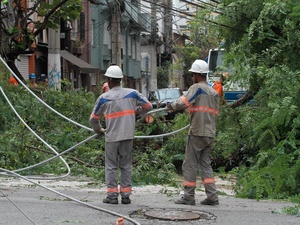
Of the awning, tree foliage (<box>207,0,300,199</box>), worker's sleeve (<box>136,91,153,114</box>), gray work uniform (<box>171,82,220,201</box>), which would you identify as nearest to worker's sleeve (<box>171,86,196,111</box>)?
gray work uniform (<box>171,82,220,201</box>)

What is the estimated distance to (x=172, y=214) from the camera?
7.73 metres

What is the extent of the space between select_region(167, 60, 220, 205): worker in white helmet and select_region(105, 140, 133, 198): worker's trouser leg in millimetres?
678

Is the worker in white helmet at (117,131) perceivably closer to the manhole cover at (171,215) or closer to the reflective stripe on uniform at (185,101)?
the reflective stripe on uniform at (185,101)

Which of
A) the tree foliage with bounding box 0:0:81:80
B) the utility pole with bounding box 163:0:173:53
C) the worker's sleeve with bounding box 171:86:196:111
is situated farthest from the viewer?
the utility pole with bounding box 163:0:173:53

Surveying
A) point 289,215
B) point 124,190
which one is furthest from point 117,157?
point 289,215

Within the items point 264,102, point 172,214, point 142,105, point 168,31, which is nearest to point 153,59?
point 168,31

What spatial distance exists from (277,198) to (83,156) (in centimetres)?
447

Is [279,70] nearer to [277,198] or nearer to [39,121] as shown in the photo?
[277,198]

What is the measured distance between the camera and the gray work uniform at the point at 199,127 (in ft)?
28.1

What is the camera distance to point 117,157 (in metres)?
8.69

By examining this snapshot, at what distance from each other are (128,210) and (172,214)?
1.91 feet

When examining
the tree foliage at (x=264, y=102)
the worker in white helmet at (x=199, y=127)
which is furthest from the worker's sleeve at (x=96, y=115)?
the tree foliage at (x=264, y=102)

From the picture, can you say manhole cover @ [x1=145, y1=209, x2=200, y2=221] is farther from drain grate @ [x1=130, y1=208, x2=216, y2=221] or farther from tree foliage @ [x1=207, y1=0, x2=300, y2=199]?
tree foliage @ [x1=207, y1=0, x2=300, y2=199]

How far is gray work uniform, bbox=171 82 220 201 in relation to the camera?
856cm
